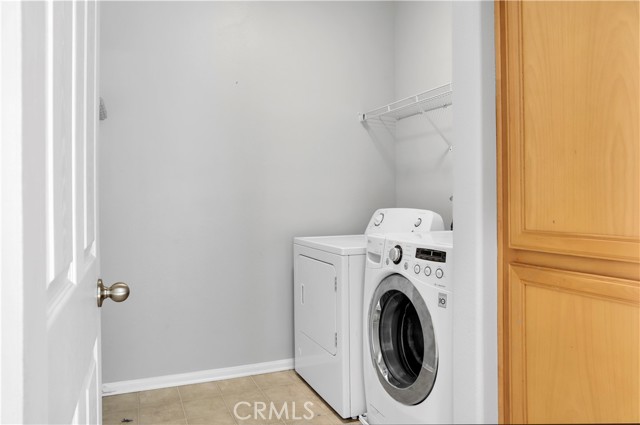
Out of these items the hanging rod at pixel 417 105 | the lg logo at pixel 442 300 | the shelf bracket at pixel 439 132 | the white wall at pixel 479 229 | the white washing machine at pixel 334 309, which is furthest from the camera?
the shelf bracket at pixel 439 132

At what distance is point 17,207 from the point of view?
0.98ft

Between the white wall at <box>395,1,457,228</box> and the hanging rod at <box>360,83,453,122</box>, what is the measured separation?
0.04 metres

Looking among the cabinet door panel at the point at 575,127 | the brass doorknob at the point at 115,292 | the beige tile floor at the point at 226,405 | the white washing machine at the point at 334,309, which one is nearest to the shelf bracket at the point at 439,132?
the white washing machine at the point at 334,309

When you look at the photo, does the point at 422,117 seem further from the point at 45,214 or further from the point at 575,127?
the point at 45,214

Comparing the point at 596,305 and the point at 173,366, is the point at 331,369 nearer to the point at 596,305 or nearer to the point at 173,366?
the point at 173,366

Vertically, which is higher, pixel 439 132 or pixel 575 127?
pixel 439 132

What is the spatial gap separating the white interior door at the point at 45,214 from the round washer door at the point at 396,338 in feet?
4.41

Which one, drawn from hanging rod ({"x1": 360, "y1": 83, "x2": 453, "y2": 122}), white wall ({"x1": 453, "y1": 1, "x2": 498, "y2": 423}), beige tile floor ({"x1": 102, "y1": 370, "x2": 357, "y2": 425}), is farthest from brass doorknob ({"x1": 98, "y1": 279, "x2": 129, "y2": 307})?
hanging rod ({"x1": 360, "y1": 83, "x2": 453, "y2": 122})

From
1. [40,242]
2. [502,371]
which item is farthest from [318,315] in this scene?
[40,242]

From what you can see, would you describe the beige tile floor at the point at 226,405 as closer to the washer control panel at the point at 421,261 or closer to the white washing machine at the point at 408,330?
the white washing machine at the point at 408,330

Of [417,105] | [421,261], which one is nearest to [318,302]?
[421,261]

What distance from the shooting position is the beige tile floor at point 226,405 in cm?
208

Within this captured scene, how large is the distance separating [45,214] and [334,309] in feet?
6.02

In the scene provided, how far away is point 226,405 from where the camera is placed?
222 cm
